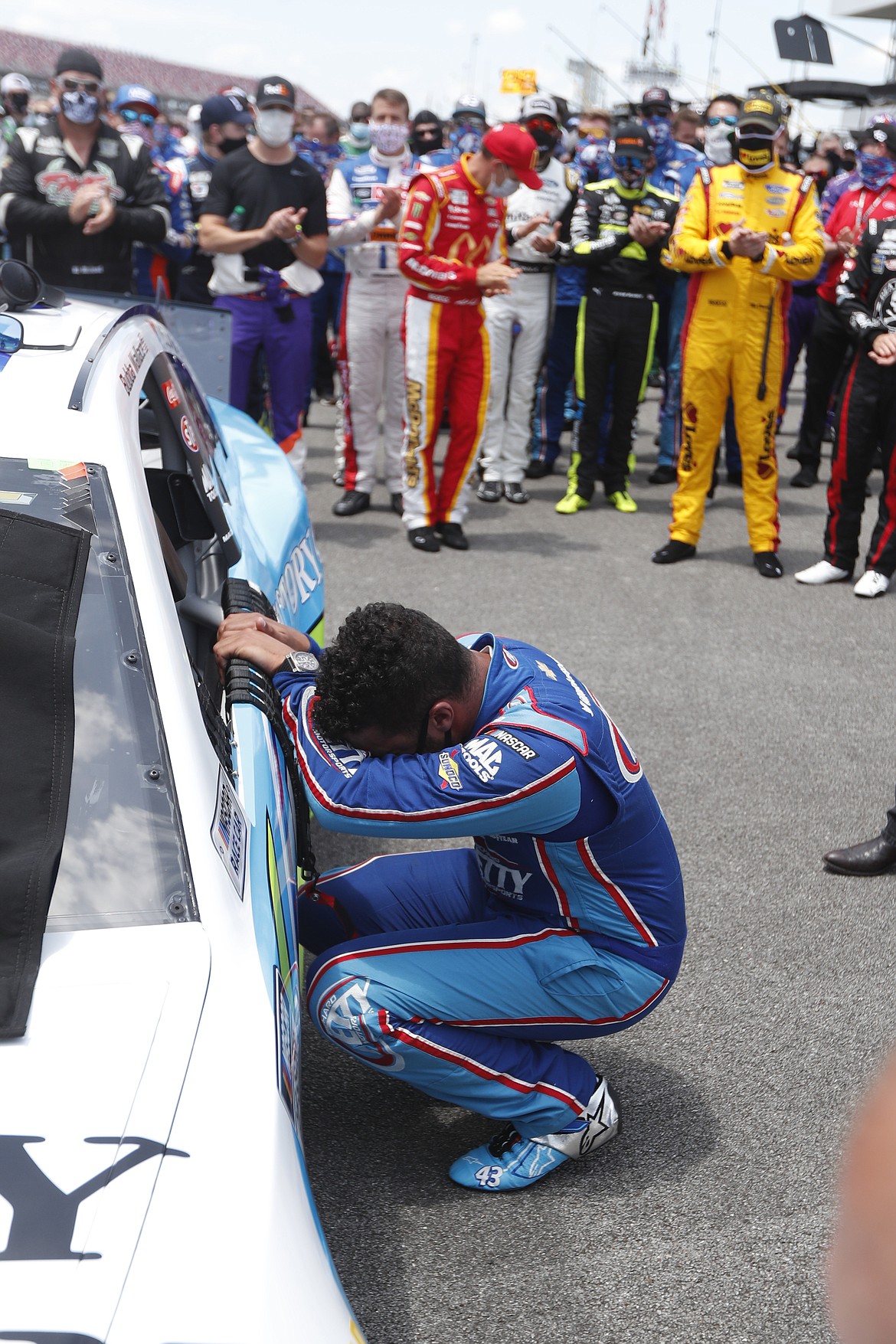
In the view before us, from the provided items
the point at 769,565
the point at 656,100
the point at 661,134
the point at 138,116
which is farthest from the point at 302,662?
the point at 656,100

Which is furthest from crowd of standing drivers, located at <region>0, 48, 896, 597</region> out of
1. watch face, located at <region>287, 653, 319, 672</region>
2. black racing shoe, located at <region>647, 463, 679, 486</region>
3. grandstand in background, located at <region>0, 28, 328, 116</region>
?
grandstand in background, located at <region>0, 28, 328, 116</region>

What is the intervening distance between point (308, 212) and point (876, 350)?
2.78 metres

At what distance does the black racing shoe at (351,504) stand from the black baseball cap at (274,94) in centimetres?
205

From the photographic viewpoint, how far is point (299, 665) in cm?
235

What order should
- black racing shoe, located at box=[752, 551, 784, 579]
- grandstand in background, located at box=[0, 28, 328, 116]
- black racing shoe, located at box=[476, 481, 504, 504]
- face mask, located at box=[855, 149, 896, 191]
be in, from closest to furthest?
black racing shoe, located at box=[752, 551, 784, 579], black racing shoe, located at box=[476, 481, 504, 504], face mask, located at box=[855, 149, 896, 191], grandstand in background, located at box=[0, 28, 328, 116]

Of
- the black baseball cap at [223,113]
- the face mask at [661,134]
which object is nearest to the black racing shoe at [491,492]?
the black baseball cap at [223,113]

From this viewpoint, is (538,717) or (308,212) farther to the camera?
(308,212)

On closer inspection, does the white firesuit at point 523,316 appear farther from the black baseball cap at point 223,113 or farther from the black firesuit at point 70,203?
the black firesuit at point 70,203

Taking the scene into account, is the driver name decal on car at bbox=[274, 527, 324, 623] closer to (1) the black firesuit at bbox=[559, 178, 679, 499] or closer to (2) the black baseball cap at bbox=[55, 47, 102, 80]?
(2) the black baseball cap at bbox=[55, 47, 102, 80]

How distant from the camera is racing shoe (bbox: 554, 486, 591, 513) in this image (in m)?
7.50

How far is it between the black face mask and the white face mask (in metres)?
3.69

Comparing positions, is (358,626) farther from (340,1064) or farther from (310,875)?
(340,1064)

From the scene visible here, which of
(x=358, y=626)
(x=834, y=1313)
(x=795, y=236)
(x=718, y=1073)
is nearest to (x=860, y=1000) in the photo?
(x=718, y=1073)

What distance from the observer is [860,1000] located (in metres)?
2.98
